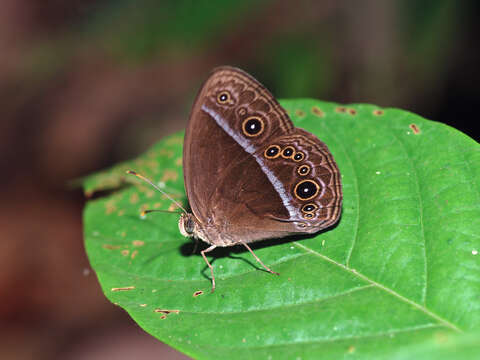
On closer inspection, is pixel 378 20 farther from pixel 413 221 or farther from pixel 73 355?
pixel 73 355

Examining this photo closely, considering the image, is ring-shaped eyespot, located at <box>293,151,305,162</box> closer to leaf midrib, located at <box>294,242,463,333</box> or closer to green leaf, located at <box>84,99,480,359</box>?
green leaf, located at <box>84,99,480,359</box>

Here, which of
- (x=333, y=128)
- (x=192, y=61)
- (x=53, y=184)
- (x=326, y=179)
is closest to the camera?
(x=326, y=179)

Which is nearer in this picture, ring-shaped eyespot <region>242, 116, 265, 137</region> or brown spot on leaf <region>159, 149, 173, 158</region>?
ring-shaped eyespot <region>242, 116, 265, 137</region>

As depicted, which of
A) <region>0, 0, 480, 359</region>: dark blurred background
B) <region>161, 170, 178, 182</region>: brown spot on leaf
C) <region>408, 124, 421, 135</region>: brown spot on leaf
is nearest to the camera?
<region>408, 124, 421, 135</region>: brown spot on leaf

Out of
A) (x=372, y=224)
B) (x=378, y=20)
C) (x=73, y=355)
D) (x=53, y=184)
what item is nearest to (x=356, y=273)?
(x=372, y=224)

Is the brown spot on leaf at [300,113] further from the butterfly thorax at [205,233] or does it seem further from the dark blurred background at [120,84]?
the dark blurred background at [120,84]

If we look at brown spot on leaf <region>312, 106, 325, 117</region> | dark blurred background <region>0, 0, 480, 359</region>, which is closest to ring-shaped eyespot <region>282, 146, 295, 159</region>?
brown spot on leaf <region>312, 106, 325, 117</region>

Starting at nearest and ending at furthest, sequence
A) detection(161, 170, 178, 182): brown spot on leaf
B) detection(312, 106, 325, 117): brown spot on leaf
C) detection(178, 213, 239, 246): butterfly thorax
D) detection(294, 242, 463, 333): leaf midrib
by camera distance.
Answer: detection(294, 242, 463, 333): leaf midrib, detection(178, 213, 239, 246): butterfly thorax, detection(312, 106, 325, 117): brown spot on leaf, detection(161, 170, 178, 182): brown spot on leaf

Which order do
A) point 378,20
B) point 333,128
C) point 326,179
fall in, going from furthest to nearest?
point 378,20, point 333,128, point 326,179
